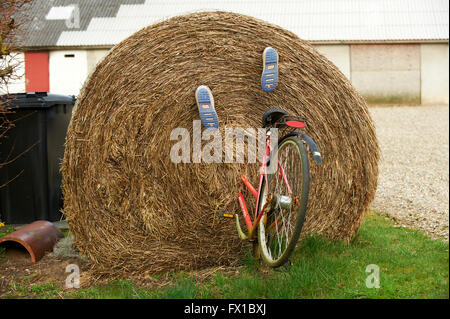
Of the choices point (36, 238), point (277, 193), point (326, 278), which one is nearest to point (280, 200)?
point (277, 193)

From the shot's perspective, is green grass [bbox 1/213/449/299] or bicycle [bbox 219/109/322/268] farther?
green grass [bbox 1/213/449/299]

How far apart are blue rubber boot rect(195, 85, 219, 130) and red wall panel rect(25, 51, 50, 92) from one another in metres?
16.0

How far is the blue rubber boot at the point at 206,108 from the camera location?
427 cm

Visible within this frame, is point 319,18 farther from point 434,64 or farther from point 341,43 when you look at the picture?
point 434,64

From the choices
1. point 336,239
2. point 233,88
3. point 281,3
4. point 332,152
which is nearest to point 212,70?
point 233,88

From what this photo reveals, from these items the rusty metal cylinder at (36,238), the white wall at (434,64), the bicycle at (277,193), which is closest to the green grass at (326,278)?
the bicycle at (277,193)

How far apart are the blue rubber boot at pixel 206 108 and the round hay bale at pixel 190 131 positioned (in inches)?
5.9

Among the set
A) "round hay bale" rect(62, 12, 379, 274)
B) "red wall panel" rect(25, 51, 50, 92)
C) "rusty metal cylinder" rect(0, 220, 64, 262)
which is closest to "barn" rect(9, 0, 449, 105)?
"red wall panel" rect(25, 51, 50, 92)

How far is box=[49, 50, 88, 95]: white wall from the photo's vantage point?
18.8 metres

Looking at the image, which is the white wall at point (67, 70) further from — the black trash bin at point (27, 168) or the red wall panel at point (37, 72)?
the black trash bin at point (27, 168)

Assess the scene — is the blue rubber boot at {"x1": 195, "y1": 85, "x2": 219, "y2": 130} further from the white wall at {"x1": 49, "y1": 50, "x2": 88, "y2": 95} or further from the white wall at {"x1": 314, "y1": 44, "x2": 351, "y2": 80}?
the white wall at {"x1": 49, "y1": 50, "x2": 88, "y2": 95}

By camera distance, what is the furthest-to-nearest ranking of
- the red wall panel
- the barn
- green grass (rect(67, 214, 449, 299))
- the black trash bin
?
the red wall panel < the barn < the black trash bin < green grass (rect(67, 214, 449, 299))

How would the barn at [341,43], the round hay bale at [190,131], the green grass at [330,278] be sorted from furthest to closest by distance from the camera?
the barn at [341,43], the round hay bale at [190,131], the green grass at [330,278]

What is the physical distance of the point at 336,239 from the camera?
4.57 meters
